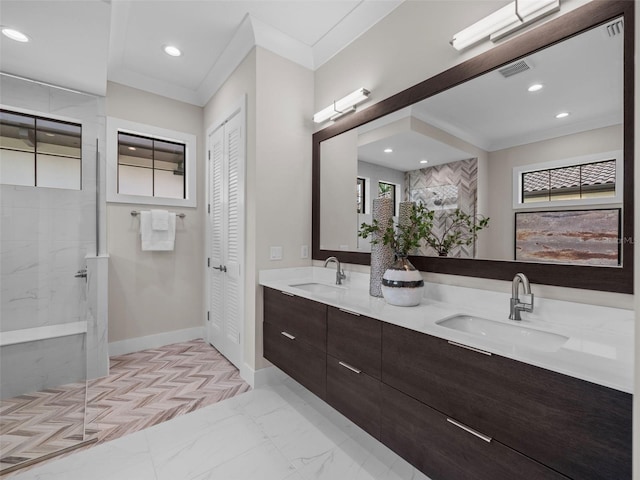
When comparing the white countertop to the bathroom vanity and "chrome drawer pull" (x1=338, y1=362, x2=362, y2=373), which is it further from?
"chrome drawer pull" (x1=338, y1=362, x2=362, y2=373)

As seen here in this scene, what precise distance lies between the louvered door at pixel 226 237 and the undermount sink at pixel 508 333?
5.84ft

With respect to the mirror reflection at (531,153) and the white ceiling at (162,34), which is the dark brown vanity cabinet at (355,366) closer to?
the mirror reflection at (531,153)

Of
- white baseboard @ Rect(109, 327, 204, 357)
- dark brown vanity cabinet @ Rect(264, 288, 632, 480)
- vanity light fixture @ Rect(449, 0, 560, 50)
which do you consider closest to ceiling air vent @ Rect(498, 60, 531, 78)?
vanity light fixture @ Rect(449, 0, 560, 50)

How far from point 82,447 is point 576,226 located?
2831mm

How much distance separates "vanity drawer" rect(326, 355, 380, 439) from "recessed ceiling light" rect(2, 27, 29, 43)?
267cm

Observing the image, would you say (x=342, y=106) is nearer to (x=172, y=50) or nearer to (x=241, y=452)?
(x=172, y=50)

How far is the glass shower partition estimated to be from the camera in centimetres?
→ 194

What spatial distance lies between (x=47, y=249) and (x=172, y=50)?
6.38 ft

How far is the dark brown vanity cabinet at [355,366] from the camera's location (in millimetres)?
1529

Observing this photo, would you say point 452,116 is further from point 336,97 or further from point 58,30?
point 58,30

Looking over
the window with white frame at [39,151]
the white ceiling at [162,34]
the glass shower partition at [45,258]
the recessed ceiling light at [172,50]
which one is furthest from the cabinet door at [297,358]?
the recessed ceiling light at [172,50]

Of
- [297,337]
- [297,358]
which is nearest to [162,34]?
[297,337]

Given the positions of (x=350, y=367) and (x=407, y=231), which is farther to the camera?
(x=407, y=231)

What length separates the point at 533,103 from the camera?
1412 mm
